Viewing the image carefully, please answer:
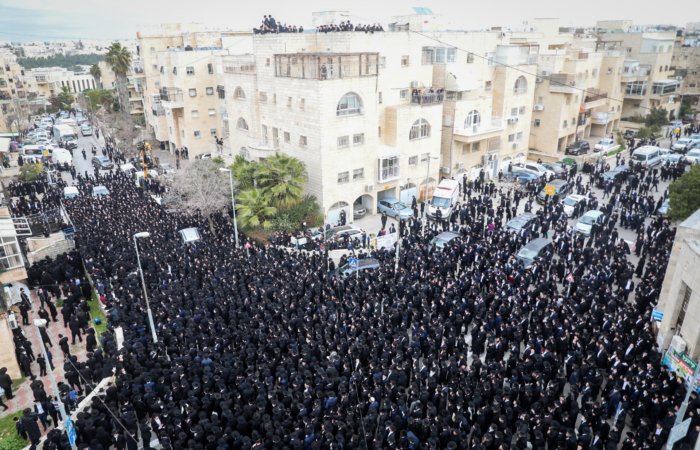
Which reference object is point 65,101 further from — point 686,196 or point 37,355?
point 686,196

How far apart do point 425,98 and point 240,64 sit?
1202 centimetres

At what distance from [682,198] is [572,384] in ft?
46.0

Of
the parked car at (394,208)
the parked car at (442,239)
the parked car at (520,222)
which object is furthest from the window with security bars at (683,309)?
the parked car at (394,208)

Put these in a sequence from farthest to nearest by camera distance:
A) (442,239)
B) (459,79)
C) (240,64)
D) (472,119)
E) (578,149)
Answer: (578,149)
(472,119)
(240,64)
(459,79)
(442,239)

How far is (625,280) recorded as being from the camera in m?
16.6

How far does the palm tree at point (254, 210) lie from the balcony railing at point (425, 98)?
36.3 feet

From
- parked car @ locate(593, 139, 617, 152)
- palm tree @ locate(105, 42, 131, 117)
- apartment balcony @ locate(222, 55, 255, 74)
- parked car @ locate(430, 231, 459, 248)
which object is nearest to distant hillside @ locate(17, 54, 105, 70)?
palm tree @ locate(105, 42, 131, 117)

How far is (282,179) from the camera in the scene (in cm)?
2445

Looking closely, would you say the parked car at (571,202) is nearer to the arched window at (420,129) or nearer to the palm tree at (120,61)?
the arched window at (420,129)

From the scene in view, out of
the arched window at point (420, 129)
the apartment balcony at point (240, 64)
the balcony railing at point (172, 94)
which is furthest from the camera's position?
the balcony railing at point (172, 94)

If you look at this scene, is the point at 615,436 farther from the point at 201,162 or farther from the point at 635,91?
the point at 635,91

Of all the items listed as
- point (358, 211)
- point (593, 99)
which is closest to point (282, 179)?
point (358, 211)

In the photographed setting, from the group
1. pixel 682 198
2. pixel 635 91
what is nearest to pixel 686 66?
pixel 635 91

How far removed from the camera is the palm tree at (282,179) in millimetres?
24281
